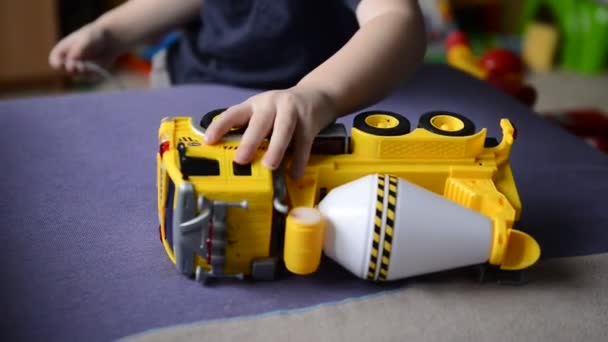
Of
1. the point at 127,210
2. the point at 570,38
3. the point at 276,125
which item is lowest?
the point at 570,38

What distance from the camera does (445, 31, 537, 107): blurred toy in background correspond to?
0.98 metres

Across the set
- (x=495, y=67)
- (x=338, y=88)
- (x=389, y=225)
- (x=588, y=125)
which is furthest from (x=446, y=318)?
(x=495, y=67)

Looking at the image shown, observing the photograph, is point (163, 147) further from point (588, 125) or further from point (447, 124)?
A: point (588, 125)

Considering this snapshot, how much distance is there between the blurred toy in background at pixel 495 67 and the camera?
0.98m

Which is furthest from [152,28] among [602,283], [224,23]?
[602,283]

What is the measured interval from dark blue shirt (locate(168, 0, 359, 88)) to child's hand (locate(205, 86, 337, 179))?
22 cm

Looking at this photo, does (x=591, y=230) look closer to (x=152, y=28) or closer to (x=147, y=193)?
(x=147, y=193)

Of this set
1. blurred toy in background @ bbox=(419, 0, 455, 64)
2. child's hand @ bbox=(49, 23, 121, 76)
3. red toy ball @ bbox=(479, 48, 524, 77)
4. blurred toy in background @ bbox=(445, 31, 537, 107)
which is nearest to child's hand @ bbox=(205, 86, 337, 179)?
child's hand @ bbox=(49, 23, 121, 76)

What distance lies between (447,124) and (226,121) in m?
0.16

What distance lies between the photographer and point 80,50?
73cm

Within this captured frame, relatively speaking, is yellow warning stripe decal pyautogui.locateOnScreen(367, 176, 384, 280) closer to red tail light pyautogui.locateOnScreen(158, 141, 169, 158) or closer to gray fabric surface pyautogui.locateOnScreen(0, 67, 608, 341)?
gray fabric surface pyautogui.locateOnScreen(0, 67, 608, 341)

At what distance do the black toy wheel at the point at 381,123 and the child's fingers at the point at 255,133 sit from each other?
Result: 0.06m

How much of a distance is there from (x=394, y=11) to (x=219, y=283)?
0.92 feet

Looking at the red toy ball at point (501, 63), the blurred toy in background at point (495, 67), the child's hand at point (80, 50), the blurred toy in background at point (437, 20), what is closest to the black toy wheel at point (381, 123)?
the child's hand at point (80, 50)
